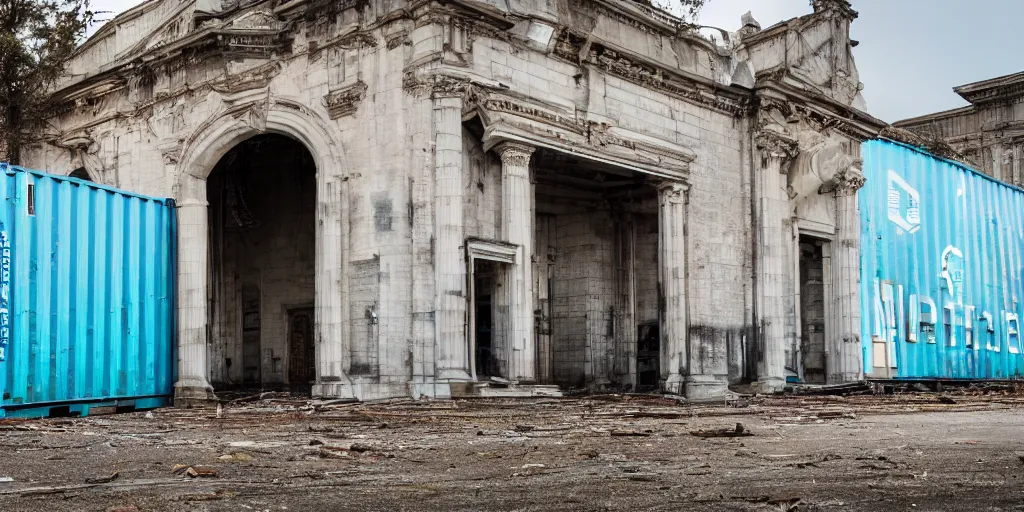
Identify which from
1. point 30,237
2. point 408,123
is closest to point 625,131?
point 408,123

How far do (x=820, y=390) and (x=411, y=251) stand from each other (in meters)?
10.4

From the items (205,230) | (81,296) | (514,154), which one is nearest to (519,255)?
(514,154)

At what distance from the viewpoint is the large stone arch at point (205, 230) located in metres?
18.2

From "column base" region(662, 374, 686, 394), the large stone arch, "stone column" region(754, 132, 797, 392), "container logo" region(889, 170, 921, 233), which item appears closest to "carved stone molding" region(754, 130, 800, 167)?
"stone column" region(754, 132, 797, 392)

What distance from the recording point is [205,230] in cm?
2073

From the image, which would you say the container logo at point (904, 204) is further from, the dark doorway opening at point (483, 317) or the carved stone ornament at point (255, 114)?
the carved stone ornament at point (255, 114)

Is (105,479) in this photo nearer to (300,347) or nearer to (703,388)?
(703,388)

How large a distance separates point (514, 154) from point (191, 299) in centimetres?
654

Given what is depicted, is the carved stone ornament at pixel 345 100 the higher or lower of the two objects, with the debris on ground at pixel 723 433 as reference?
higher

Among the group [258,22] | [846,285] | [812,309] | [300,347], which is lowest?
[300,347]

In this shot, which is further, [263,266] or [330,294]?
[263,266]

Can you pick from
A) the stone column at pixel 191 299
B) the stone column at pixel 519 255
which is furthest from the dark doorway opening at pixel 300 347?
the stone column at pixel 519 255

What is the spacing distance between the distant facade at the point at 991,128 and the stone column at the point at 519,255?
23853 millimetres

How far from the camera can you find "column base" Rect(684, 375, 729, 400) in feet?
72.2
